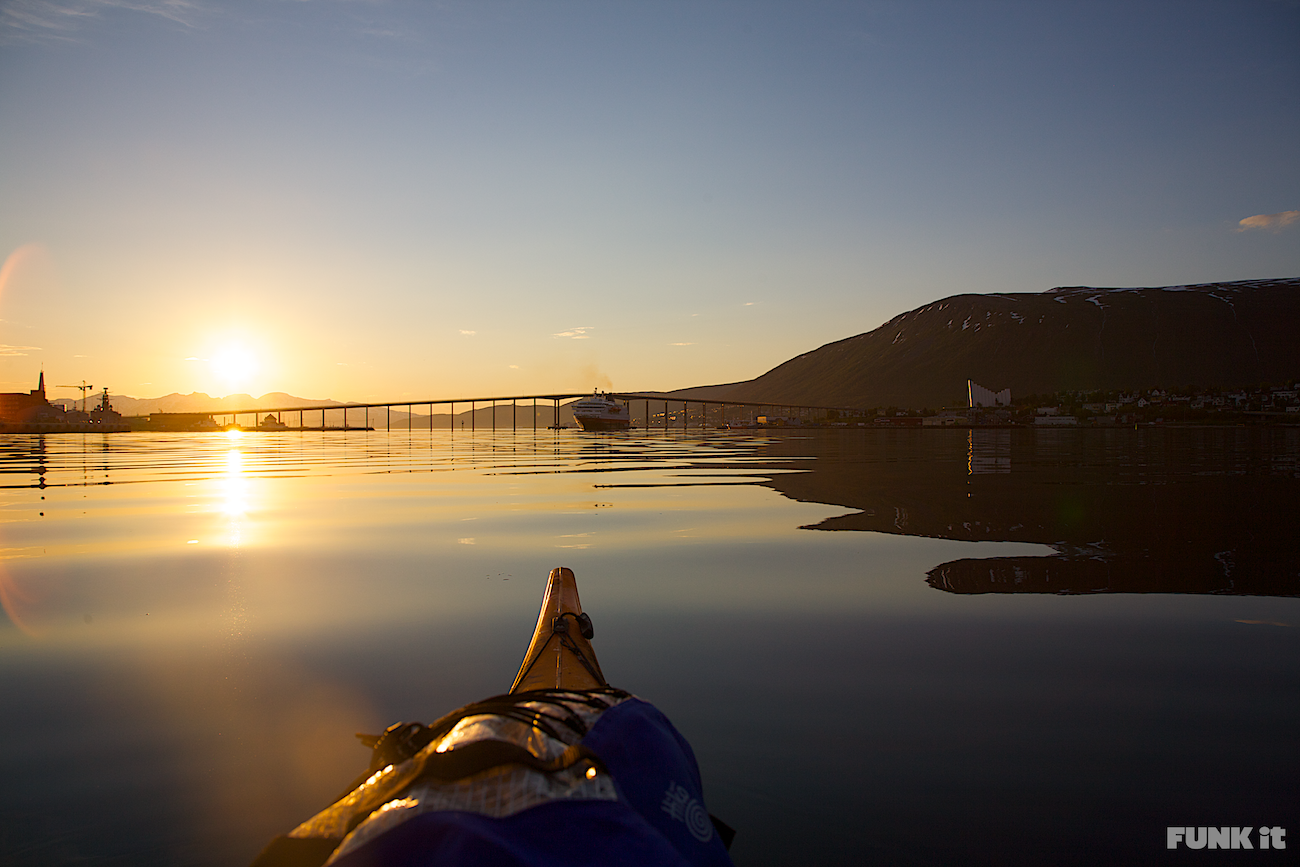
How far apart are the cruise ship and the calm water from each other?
14997 centimetres

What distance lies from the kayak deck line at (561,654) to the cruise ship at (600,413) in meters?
156

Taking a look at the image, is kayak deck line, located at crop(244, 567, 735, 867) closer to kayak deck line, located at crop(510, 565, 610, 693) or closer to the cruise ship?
kayak deck line, located at crop(510, 565, 610, 693)

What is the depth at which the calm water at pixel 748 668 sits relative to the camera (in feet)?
10.7

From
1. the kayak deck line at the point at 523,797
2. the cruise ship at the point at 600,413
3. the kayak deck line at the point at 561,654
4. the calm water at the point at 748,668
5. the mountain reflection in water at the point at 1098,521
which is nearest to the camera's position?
the kayak deck line at the point at 523,797

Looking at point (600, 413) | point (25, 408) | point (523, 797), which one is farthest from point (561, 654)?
point (25, 408)

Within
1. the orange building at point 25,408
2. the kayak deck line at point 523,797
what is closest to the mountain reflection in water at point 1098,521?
the kayak deck line at point 523,797

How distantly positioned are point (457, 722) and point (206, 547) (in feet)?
32.2

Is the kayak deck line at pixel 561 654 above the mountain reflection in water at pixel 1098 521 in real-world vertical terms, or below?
above

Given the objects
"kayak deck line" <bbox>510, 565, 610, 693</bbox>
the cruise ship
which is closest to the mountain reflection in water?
"kayak deck line" <bbox>510, 565, 610, 693</bbox>

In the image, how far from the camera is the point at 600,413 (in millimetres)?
170250

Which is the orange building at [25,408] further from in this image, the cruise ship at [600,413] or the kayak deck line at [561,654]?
the kayak deck line at [561,654]

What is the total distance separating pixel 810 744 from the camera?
395 cm

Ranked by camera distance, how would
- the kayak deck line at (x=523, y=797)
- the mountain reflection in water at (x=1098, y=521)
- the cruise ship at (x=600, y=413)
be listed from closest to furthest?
the kayak deck line at (x=523, y=797) → the mountain reflection in water at (x=1098, y=521) → the cruise ship at (x=600, y=413)

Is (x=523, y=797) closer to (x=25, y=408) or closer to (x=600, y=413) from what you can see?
(x=600, y=413)
